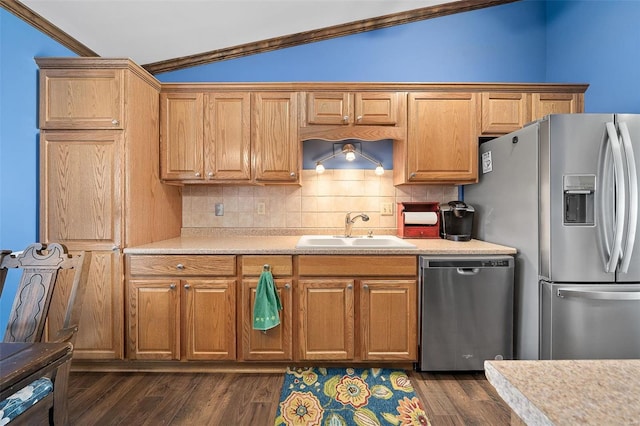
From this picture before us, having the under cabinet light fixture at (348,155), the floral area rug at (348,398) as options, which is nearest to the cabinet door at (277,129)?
the under cabinet light fixture at (348,155)

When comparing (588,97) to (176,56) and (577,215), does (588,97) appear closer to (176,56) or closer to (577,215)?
(577,215)

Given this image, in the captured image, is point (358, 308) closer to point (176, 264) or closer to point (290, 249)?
point (290, 249)

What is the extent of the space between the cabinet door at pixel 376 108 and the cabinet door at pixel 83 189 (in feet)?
5.73

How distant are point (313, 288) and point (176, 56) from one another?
7.73ft

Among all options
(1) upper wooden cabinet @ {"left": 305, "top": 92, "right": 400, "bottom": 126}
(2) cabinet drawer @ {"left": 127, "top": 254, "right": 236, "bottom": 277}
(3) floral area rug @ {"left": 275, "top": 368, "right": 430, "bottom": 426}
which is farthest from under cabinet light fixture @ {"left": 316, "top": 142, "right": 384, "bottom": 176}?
(3) floral area rug @ {"left": 275, "top": 368, "right": 430, "bottom": 426}

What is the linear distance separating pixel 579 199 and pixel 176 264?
257 cm

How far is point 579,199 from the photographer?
1.75 m

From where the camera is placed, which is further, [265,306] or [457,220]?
[457,220]

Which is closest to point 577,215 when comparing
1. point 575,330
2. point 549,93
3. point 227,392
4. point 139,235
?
point 575,330

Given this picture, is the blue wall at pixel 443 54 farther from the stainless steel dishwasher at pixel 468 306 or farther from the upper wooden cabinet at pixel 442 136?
the stainless steel dishwasher at pixel 468 306

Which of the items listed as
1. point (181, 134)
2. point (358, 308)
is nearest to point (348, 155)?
point (358, 308)

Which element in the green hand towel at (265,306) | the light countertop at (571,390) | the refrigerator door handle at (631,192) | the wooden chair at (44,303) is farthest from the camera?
the green hand towel at (265,306)

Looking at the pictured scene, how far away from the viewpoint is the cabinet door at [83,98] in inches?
80.0

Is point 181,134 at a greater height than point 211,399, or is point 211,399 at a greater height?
point 181,134
